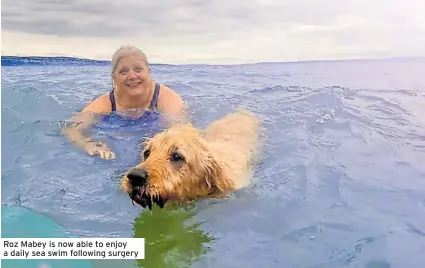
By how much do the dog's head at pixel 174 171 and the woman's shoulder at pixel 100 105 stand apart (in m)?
0.28

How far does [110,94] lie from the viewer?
2.34m

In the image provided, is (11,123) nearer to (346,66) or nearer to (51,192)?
(51,192)

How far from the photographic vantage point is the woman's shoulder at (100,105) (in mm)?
2320

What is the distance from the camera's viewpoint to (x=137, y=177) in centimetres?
185

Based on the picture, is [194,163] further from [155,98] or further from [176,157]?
[155,98]

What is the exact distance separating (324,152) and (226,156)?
385 millimetres

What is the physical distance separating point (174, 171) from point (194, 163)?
91mm

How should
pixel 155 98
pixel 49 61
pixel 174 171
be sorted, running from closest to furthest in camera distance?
pixel 174 171 → pixel 49 61 → pixel 155 98

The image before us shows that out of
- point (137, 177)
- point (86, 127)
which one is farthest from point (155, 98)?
point (137, 177)

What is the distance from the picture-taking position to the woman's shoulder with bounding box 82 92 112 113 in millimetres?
2320

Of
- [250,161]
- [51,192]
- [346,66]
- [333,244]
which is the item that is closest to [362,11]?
[346,66]

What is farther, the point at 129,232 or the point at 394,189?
the point at 394,189
